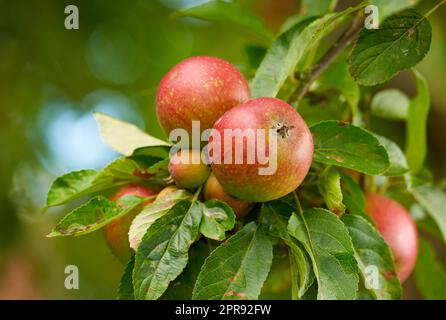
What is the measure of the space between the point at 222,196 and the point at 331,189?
17 centimetres

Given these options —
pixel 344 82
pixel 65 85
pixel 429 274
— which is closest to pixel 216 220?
pixel 344 82

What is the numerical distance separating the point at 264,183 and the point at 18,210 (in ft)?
6.45

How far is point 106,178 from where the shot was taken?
1.00 metres

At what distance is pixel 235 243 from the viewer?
2.96 feet

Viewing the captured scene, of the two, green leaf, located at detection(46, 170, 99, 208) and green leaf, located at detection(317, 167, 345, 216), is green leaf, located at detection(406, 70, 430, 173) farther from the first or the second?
green leaf, located at detection(46, 170, 99, 208)

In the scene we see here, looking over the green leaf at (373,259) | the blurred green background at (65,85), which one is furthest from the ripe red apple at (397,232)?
the blurred green background at (65,85)

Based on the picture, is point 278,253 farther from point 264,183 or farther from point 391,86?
point 391,86

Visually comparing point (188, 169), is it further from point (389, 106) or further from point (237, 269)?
A: point (389, 106)

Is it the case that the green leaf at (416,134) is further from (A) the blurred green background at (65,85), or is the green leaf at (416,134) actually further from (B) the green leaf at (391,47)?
(A) the blurred green background at (65,85)

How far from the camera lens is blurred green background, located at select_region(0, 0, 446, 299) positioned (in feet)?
8.04

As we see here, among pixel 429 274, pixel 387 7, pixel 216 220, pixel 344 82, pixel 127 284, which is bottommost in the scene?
pixel 429 274

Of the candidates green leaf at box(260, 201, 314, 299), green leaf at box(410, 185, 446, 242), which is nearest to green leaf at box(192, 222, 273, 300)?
green leaf at box(260, 201, 314, 299)

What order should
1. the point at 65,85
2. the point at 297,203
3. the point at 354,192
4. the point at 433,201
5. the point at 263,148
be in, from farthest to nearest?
the point at 65,85
the point at 433,201
the point at 354,192
the point at 297,203
the point at 263,148
